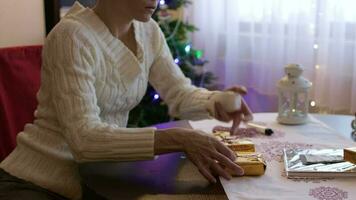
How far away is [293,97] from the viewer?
1564 mm

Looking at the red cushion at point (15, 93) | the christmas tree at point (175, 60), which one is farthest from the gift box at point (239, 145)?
the christmas tree at point (175, 60)

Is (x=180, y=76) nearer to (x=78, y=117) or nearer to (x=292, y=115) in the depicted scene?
(x=292, y=115)

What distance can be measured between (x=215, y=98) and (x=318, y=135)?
0.31 m

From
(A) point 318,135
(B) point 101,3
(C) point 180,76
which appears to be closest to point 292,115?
(A) point 318,135

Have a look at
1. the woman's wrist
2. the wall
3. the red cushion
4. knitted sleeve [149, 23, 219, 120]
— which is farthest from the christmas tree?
the woman's wrist

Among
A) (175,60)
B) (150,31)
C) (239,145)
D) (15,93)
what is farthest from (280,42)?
(239,145)

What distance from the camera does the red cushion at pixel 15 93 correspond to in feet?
5.65

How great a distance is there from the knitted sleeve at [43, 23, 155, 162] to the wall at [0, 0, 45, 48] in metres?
1.08

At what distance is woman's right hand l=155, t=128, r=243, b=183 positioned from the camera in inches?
43.9

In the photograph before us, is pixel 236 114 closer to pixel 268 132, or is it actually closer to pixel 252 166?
pixel 268 132

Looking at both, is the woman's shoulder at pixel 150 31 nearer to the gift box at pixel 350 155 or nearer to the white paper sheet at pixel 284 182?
the white paper sheet at pixel 284 182

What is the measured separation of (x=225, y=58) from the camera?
3176 mm

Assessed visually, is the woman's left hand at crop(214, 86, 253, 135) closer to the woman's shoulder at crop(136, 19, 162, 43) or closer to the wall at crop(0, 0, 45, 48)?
the woman's shoulder at crop(136, 19, 162, 43)

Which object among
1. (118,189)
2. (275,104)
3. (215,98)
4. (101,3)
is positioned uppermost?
(101,3)
